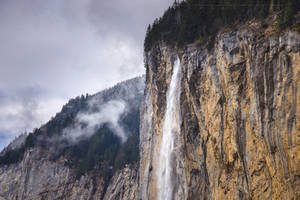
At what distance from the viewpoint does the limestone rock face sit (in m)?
62.7

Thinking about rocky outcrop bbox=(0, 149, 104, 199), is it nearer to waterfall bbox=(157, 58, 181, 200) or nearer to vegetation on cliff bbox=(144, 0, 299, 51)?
waterfall bbox=(157, 58, 181, 200)

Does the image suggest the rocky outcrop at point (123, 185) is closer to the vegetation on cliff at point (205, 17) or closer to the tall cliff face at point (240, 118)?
the tall cliff face at point (240, 118)

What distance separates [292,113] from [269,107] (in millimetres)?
1566

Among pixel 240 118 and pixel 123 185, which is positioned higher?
pixel 240 118

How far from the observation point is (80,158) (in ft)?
248

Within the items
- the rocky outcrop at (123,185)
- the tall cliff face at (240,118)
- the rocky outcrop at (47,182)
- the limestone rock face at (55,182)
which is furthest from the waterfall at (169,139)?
the rocky outcrop at (47,182)

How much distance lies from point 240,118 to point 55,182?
64827mm

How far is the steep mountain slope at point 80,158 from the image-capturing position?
66569mm

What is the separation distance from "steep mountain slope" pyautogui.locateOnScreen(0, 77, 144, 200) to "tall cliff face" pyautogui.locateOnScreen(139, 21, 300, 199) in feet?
124

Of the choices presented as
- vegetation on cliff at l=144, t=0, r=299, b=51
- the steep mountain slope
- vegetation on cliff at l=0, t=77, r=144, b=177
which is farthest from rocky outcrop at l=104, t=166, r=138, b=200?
vegetation on cliff at l=144, t=0, r=299, b=51

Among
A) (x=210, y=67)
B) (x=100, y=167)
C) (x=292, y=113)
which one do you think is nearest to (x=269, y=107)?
(x=292, y=113)

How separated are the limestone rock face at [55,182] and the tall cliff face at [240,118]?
113ft

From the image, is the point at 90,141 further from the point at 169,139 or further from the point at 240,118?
the point at 240,118

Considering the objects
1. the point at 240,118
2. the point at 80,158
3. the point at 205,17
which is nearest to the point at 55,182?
the point at 80,158
